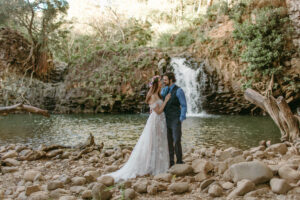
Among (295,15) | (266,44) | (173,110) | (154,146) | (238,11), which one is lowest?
(154,146)

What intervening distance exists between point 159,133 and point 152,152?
38 centimetres

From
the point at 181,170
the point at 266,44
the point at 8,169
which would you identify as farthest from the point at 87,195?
the point at 266,44

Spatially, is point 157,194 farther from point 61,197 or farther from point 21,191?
point 21,191

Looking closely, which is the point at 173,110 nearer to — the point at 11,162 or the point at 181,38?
the point at 11,162

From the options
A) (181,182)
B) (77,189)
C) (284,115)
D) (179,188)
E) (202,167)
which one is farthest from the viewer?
(284,115)

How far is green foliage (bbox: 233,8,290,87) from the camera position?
1527 cm

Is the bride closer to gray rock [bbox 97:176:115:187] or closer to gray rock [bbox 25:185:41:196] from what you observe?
gray rock [bbox 97:176:115:187]

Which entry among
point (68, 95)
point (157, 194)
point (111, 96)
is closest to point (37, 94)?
point (68, 95)

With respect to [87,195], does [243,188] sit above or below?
above

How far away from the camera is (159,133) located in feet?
15.2

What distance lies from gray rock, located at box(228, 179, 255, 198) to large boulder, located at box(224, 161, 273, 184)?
0.58ft

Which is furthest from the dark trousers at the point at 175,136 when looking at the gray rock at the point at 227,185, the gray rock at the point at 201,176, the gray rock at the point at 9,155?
the gray rock at the point at 9,155

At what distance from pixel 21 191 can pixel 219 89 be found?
15.8 meters

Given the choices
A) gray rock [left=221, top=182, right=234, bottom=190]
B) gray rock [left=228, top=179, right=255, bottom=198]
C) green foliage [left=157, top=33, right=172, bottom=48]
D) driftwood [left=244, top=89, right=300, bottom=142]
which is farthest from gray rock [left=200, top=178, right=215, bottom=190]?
green foliage [left=157, top=33, right=172, bottom=48]
